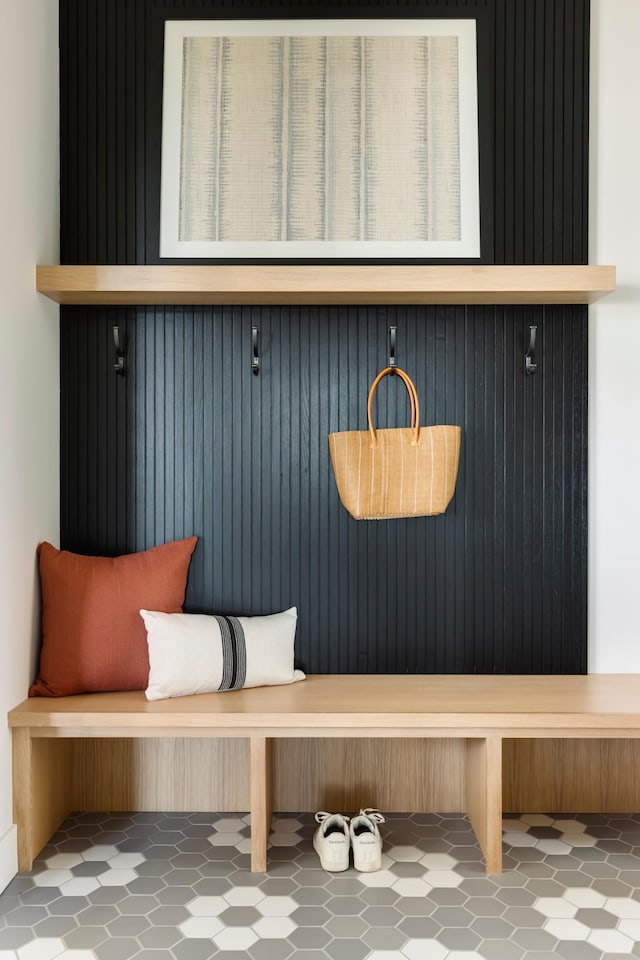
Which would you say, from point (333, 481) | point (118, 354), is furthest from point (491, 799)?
point (118, 354)

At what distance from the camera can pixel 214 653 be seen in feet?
8.13

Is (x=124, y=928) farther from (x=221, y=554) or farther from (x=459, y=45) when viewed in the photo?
(x=459, y=45)

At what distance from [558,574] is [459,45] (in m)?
1.71

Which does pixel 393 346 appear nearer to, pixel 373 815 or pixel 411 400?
pixel 411 400

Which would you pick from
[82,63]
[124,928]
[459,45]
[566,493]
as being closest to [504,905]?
[124,928]

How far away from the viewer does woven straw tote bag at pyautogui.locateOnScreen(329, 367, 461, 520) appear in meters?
2.50

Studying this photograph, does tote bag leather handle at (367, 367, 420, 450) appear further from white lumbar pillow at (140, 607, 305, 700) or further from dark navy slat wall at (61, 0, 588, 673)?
white lumbar pillow at (140, 607, 305, 700)

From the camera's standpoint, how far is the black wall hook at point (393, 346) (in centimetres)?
266

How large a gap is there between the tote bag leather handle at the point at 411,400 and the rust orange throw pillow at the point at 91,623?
80cm

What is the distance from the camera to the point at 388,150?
267cm

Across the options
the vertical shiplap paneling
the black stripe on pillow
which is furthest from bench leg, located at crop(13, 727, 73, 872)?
→ the vertical shiplap paneling

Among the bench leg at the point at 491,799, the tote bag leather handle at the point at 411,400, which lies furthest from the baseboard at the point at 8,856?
the tote bag leather handle at the point at 411,400

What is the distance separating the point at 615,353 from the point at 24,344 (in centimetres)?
182

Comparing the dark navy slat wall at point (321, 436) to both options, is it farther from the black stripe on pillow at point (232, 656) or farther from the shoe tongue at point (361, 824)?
the shoe tongue at point (361, 824)
